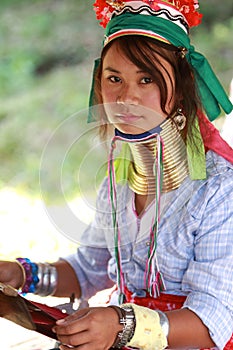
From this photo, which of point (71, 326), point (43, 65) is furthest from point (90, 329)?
point (43, 65)

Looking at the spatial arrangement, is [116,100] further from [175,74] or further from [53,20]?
[53,20]

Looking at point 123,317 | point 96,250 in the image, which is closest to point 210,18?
point 96,250

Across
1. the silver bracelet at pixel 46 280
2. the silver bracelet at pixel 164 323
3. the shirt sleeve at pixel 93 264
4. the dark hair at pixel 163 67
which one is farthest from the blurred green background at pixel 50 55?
the silver bracelet at pixel 164 323

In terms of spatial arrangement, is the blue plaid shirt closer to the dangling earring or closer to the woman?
the woman

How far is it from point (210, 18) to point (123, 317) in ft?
14.7

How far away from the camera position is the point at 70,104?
5055mm

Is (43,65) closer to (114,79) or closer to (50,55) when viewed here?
(50,55)

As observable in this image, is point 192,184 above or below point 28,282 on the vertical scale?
above

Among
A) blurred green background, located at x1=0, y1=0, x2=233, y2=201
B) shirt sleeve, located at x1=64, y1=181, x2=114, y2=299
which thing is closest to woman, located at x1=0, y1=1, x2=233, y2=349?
shirt sleeve, located at x1=64, y1=181, x2=114, y2=299

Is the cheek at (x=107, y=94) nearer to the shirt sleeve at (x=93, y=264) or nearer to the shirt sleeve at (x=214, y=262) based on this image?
the shirt sleeve at (x=214, y=262)

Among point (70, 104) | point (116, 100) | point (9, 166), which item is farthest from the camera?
point (70, 104)

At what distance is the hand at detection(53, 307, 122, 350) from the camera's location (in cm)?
144

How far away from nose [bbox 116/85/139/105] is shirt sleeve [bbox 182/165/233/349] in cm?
26

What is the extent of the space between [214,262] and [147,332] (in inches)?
9.4
